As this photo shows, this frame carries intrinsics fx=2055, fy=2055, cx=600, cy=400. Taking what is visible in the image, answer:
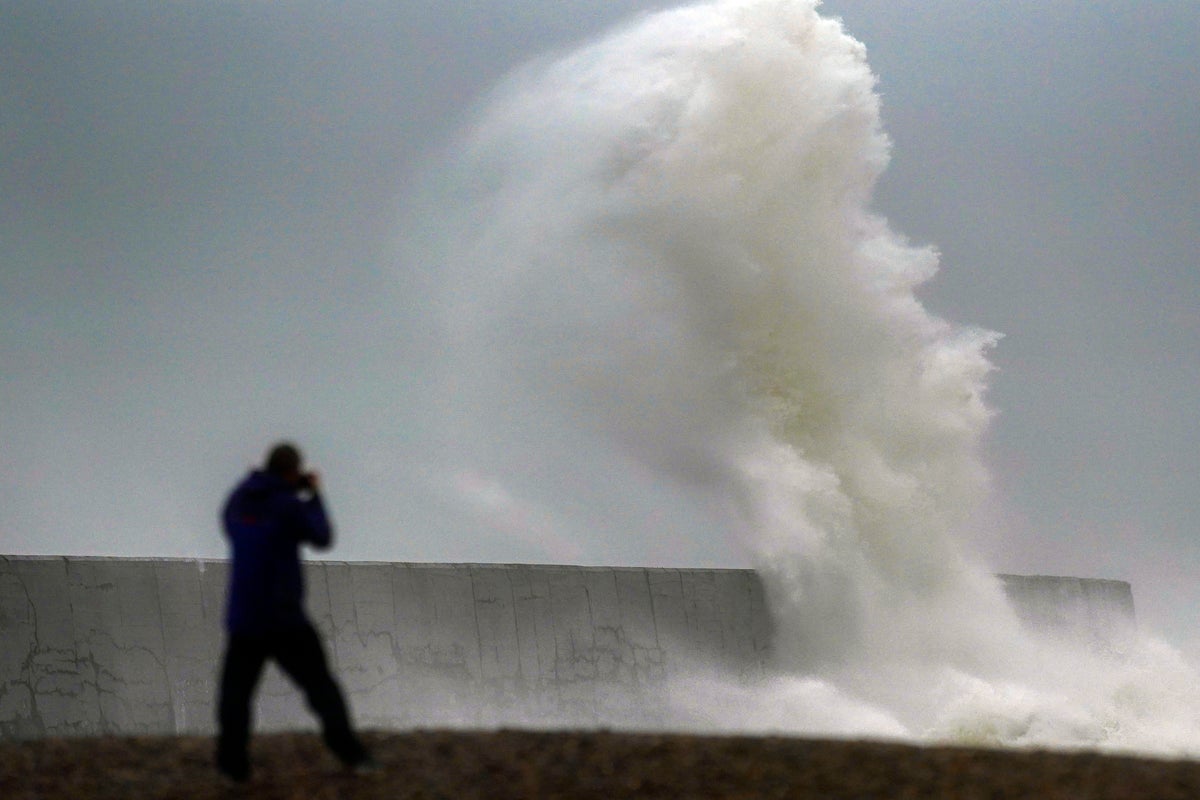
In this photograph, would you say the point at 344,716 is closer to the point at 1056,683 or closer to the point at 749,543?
the point at 749,543

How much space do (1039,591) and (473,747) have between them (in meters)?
16.3

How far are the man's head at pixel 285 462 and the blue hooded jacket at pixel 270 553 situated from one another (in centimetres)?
8

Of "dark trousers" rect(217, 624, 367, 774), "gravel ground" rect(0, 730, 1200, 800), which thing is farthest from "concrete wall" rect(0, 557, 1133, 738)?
"dark trousers" rect(217, 624, 367, 774)

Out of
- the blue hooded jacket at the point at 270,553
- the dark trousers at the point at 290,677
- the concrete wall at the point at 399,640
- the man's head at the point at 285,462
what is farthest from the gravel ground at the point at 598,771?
the concrete wall at the point at 399,640

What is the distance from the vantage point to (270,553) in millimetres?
9312

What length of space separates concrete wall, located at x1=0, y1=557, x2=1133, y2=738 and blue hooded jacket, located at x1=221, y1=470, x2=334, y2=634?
422 centimetres

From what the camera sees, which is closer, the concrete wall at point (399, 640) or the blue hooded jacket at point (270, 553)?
the blue hooded jacket at point (270, 553)

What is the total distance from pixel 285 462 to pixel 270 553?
44 centimetres

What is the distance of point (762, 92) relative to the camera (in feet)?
87.5

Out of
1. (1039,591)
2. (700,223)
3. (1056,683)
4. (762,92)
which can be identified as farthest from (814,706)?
(762,92)

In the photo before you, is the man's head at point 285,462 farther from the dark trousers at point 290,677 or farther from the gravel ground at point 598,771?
the gravel ground at point 598,771

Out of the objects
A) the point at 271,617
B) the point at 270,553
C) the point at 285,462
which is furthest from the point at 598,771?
the point at 285,462

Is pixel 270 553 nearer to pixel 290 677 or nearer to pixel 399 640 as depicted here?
pixel 290 677

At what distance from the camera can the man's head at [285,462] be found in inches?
372
